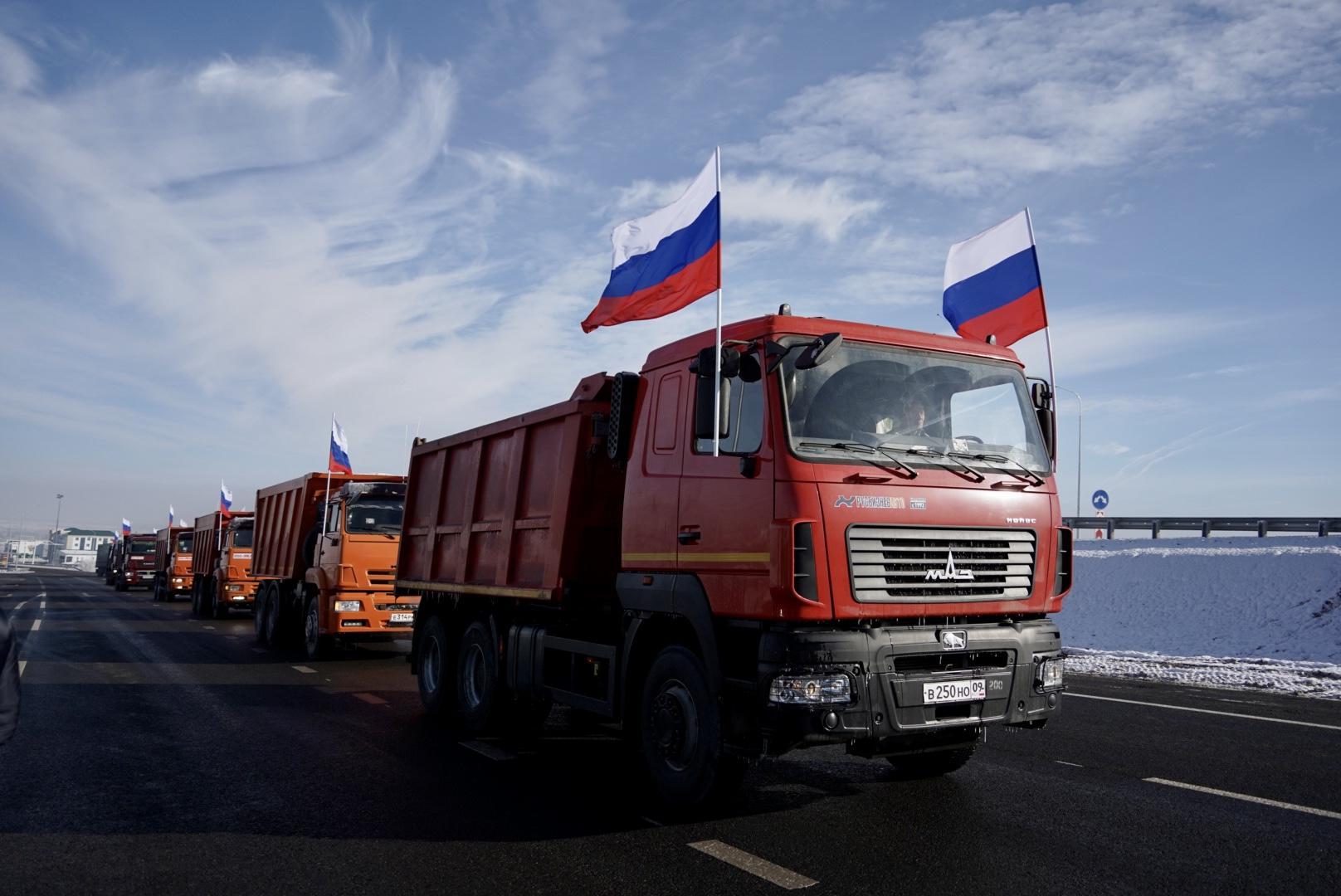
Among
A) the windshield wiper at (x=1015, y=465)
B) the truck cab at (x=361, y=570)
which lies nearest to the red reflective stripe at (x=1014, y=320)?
the windshield wiper at (x=1015, y=465)

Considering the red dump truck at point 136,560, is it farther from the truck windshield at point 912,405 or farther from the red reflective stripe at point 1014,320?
the truck windshield at point 912,405

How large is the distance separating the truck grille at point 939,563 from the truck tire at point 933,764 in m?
1.42

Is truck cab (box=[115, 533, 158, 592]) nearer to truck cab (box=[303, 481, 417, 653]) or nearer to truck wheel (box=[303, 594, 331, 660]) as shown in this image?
truck wheel (box=[303, 594, 331, 660])

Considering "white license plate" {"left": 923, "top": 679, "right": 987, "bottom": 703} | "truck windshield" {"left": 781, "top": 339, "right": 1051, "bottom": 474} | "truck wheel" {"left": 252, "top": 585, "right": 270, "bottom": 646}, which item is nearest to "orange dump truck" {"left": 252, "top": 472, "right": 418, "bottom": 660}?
"truck wheel" {"left": 252, "top": 585, "right": 270, "bottom": 646}

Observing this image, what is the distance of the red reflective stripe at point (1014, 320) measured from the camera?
10.4m

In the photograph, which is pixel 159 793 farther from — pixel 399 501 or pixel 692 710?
pixel 399 501

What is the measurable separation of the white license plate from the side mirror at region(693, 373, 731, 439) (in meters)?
1.80

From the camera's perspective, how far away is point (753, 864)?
4859 mm

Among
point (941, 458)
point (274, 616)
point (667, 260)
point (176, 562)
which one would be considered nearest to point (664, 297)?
point (667, 260)

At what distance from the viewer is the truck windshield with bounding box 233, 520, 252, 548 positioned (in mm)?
24828

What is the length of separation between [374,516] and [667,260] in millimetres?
8322

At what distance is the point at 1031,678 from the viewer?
592 centimetres

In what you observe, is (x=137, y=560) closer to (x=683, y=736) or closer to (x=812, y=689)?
(x=683, y=736)

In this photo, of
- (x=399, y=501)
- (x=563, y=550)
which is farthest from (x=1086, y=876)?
(x=399, y=501)
